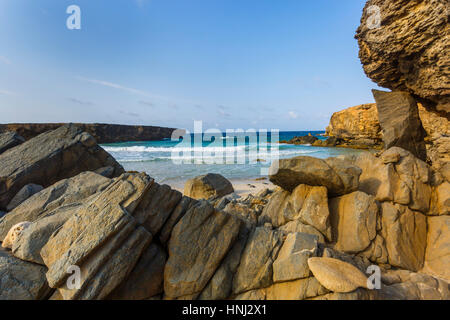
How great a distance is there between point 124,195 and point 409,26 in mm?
9210

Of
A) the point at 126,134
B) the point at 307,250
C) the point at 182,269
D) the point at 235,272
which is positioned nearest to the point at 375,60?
the point at 307,250

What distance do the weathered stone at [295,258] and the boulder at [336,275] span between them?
0.45 feet

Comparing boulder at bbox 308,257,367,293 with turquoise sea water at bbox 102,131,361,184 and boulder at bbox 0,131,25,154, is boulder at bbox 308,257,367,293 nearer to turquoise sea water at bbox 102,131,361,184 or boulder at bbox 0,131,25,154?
turquoise sea water at bbox 102,131,361,184

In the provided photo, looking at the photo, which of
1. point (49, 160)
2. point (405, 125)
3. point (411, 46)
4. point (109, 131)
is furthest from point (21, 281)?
point (109, 131)

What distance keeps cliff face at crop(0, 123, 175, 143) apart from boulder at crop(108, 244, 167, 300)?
5630 cm

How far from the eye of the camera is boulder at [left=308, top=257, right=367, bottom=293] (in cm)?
259

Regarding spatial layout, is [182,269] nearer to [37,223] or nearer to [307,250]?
[307,250]

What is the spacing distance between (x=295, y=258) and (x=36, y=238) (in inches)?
158

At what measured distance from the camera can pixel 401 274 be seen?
3828 millimetres

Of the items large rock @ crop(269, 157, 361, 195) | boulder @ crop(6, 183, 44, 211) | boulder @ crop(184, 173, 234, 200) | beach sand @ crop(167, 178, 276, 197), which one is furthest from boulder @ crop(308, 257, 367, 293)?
boulder @ crop(6, 183, 44, 211)

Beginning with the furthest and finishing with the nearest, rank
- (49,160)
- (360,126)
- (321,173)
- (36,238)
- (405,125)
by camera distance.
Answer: (360,126) < (405,125) < (49,160) < (321,173) < (36,238)

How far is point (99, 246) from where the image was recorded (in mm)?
2883

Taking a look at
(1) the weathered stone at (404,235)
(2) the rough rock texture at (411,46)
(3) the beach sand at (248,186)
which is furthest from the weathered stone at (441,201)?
(3) the beach sand at (248,186)

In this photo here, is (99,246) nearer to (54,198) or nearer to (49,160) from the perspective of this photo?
(54,198)
